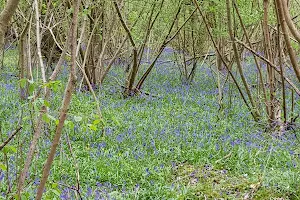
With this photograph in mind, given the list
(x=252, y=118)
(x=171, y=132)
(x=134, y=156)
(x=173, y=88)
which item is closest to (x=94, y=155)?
(x=134, y=156)

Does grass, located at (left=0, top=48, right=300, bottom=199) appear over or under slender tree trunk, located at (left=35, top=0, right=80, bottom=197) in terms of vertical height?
under

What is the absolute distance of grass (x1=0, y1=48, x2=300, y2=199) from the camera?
4.71 metres

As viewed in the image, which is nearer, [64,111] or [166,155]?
[64,111]

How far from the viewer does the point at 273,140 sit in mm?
6922

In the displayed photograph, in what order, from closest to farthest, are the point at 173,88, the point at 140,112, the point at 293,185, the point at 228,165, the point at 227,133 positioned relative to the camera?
1. the point at 293,185
2. the point at 228,165
3. the point at 227,133
4. the point at 140,112
5. the point at 173,88

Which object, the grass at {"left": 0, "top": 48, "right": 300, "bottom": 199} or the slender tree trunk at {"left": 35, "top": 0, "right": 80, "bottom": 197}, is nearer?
the slender tree trunk at {"left": 35, "top": 0, "right": 80, "bottom": 197}

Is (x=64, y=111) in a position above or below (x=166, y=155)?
above

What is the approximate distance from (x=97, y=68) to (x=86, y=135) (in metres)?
4.67

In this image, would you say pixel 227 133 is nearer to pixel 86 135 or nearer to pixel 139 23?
pixel 86 135

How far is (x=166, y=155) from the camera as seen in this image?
6.00m

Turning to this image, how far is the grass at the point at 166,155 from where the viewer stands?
186 inches

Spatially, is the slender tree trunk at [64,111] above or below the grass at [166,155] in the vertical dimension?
above

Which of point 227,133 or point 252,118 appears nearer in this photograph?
point 227,133

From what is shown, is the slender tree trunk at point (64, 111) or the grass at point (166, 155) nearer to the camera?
the slender tree trunk at point (64, 111)
